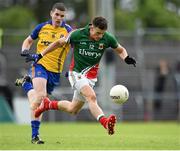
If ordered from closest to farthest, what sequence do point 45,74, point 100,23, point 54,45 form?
point 100,23
point 54,45
point 45,74

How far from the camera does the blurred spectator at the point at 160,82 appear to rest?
105 ft

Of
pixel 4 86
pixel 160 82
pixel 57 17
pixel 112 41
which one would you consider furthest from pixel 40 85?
pixel 160 82

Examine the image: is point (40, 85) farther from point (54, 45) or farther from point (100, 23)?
point (100, 23)

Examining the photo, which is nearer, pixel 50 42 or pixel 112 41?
pixel 112 41

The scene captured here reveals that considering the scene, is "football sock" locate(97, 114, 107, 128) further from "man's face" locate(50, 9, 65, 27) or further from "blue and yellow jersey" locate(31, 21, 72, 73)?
"man's face" locate(50, 9, 65, 27)

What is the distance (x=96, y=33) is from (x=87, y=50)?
15.0 inches

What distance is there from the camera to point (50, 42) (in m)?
16.6

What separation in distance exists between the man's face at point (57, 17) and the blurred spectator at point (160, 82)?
51.0 feet

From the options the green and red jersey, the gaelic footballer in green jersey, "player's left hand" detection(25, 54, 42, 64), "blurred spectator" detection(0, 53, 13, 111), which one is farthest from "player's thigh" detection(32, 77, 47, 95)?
"blurred spectator" detection(0, 53, 13, 111)

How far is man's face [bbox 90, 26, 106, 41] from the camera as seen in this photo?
15055 mm

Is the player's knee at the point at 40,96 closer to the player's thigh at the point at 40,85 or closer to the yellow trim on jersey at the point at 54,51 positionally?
the player's thigh at the point at 40,85

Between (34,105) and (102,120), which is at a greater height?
(34,105)

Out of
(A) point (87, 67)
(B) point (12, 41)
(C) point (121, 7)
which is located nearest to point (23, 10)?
(C) point (121, 7)

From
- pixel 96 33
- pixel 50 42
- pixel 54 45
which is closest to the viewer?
pixel 96 33
